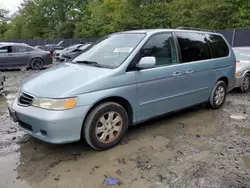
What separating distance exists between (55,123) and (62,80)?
26.6 inches

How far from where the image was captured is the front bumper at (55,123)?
3.13 metres

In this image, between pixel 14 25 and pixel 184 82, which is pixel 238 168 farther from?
pixel 14 25

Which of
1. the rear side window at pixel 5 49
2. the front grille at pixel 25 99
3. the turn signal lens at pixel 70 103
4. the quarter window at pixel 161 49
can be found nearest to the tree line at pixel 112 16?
the rear side window at pixel 5 49

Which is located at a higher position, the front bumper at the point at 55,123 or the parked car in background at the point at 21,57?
the parked car in background at the point at 21,57

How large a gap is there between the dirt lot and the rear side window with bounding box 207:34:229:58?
61.5 inches

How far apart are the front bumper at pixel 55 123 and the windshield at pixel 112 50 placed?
3.17ft

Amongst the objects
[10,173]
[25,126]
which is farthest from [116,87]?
[10,173]

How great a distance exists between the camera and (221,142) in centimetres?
394

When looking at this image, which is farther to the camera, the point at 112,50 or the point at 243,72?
the point at 243,72

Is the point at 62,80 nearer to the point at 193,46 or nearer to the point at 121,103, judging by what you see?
the point at 121,103

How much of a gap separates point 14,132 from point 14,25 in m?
61.4

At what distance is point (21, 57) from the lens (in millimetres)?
12914

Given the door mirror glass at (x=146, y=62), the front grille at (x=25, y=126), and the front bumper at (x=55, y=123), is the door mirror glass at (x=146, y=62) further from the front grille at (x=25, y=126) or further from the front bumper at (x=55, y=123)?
the front grille at (x=25, y=126)

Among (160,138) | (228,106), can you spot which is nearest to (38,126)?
(160,138)
